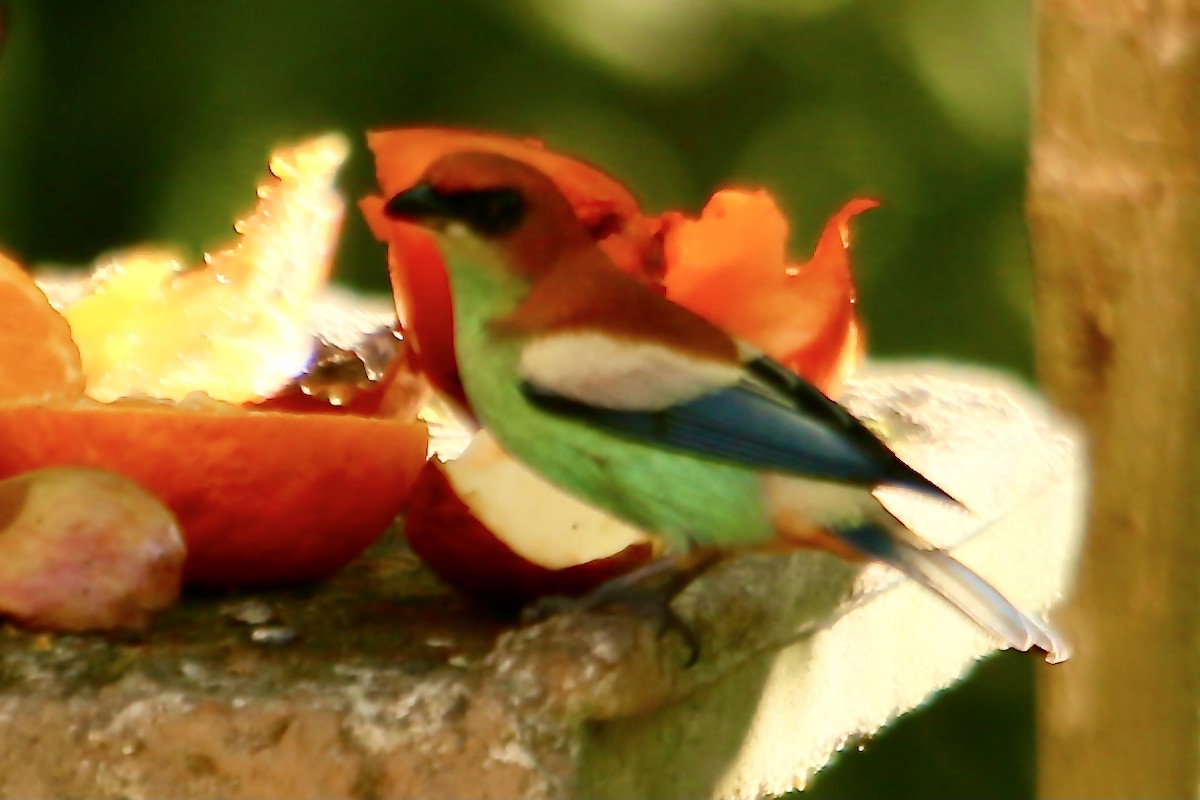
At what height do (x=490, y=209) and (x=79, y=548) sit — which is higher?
(x=490, y=209)

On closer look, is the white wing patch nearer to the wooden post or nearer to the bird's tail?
the bird's tail

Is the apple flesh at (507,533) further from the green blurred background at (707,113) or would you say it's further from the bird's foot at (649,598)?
the green blurred background at (707,113)

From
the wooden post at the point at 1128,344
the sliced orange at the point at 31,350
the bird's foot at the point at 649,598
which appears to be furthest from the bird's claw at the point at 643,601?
the wooden post at the point at 1128,344

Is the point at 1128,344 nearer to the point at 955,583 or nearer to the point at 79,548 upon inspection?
the point at 955,583

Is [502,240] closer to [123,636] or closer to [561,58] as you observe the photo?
[123,636]

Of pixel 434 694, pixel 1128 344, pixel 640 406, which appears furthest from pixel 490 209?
pixel 1128 344

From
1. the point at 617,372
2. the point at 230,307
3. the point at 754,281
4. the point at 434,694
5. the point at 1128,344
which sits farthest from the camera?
the point at 1128,344
